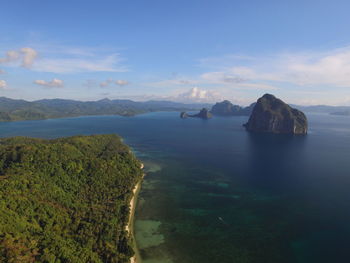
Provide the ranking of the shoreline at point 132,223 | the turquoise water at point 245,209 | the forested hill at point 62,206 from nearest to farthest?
the forested hill at point 62,206, the shoreline at point 132,223, the turquoise water at point 245,209

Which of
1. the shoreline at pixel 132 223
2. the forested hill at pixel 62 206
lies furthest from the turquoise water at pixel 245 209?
the forested hill at pixel 62 206

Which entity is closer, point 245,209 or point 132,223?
point 132,223

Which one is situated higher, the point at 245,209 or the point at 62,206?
the point at 62,206

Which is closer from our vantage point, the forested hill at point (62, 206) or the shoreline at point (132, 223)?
the forested hill at point (62, 206)

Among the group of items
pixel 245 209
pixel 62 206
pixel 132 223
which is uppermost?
pixel 62 206

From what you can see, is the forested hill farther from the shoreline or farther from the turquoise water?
the turquoise water

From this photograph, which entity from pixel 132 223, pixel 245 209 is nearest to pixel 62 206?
pixel 132 223

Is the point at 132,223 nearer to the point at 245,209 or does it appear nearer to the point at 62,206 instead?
the point at 62,206

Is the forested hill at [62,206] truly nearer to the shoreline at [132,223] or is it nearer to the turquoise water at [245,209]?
the shoreline at [132,223]

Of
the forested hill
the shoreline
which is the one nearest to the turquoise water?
the shoreline
